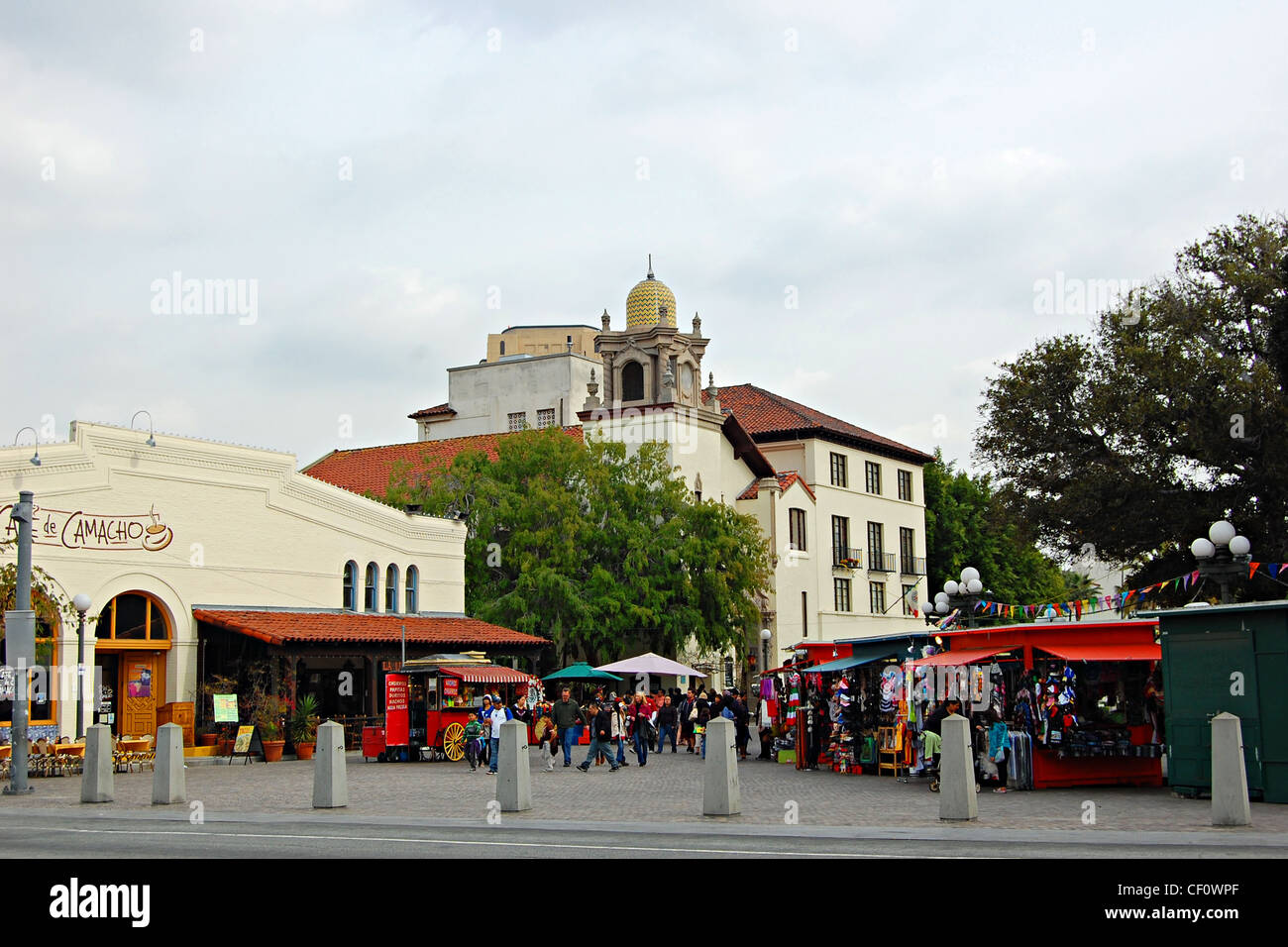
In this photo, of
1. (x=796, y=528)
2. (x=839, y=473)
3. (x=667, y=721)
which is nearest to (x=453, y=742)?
(x=667, y=721)

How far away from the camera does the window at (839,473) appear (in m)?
70.2

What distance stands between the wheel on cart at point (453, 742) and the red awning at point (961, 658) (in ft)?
43.8

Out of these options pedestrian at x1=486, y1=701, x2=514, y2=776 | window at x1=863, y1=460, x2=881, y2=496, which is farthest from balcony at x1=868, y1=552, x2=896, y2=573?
pedestrian at x1=486, y1=701, x2=514, y2=776

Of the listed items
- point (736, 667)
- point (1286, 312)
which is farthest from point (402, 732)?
point (736, 667)

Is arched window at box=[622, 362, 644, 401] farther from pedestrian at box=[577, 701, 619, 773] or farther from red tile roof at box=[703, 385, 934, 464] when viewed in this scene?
pedestrian at box=[577, 701, 619, 773]

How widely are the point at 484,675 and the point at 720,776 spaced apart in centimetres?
1611

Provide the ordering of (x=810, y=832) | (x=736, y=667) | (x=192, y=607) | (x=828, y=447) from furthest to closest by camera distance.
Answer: (x=828, y=447) → (x=736, y=667) → (x=192, y=607) → (x=810, y=832)

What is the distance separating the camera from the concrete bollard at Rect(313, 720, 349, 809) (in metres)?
19.5

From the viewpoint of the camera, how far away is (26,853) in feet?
43.3

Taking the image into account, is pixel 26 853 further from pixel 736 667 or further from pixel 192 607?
pixel 736 667

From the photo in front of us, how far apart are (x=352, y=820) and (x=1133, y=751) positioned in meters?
12.5

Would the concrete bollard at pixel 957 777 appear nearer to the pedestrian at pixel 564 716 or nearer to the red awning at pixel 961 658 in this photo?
the red awning at pixel 961 658

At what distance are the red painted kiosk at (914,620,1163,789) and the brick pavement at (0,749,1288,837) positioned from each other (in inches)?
19.4

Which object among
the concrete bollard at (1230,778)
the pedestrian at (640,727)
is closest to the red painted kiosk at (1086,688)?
the concrete bollard at (1230,778)
